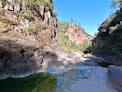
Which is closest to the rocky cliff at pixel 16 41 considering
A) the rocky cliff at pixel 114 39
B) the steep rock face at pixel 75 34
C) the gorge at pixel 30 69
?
the gorge at pixel 30 69

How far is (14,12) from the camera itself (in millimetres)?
8344

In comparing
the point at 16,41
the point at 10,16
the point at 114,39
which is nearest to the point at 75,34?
the point at 114,39

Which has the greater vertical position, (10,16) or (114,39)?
(10,16)

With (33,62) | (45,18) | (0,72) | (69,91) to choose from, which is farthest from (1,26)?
(45,18)

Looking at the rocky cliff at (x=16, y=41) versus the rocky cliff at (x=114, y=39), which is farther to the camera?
the rocky cliff at (x=114, y=39)

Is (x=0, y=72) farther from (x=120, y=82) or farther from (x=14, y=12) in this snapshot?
(x=120, y=82)

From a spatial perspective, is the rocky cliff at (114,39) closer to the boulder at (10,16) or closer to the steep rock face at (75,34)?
the boulder at (10,16)

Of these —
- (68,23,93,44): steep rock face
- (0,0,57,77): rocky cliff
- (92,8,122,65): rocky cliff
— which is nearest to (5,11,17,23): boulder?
(0,0,57,77): rocky cliff

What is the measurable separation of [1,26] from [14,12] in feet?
10.9

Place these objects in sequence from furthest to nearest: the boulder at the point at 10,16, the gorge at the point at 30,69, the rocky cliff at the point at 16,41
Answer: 1. the boulder at the point at 10,16
2. the rocky cliff at the point at 16,41
3. the gorge at the point at 30,69

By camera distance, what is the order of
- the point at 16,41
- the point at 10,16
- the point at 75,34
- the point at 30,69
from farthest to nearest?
the point at 75,34, the point at 10,16, the point at 30,69, the point at 16,41

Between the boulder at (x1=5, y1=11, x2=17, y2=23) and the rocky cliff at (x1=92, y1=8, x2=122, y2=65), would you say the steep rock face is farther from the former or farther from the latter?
the boulder at (x1=5, y1=11, x2=17, y2=23)

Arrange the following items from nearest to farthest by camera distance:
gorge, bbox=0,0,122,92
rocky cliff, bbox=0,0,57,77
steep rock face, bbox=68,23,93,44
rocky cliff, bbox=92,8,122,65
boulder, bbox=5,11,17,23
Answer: gorge, bbox=0,0,122,92 < rocky cliff, bbox=0,0,57,77 < boulder, bbox=5,11,17,23 < rocky cliff, bbox=92,8,122,65 < steep rock face, bbox=68,23,93,44

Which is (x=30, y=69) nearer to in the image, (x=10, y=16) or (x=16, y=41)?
(x=16, y=41)
